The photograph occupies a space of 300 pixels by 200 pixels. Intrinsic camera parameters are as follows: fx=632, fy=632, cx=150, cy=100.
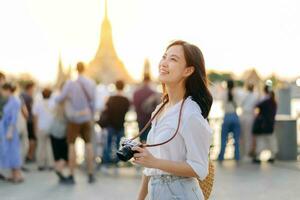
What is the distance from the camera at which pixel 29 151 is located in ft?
41.0

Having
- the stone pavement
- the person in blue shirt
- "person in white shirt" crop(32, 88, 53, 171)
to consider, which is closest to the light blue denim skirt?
the stone pavement

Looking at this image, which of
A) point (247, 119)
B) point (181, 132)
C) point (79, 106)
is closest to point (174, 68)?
point (181, 132)

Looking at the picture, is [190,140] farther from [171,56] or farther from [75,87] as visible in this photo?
[75,87]

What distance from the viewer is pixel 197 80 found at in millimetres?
2855

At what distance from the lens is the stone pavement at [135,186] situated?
27.9 ft

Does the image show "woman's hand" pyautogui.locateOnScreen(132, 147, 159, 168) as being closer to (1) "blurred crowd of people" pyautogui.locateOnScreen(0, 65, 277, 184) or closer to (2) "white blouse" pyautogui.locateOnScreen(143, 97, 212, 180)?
(2) "white blouse" pyautogui.locateOnScreen(143, 97, 212, 180)

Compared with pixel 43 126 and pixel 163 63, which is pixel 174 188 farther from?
pixel 43 126

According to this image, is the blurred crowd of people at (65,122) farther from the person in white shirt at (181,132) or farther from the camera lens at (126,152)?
the camera lens at (126,152)

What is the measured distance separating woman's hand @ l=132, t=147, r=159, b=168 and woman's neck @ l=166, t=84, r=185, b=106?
0.34 m

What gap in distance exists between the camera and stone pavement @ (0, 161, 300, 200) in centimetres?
849

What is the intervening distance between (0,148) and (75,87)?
201 cm

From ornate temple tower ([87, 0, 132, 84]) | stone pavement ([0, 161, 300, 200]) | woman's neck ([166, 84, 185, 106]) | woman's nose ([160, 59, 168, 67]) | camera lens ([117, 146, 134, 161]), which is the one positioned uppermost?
ornate temple tower ([87, 0, 132, 84])

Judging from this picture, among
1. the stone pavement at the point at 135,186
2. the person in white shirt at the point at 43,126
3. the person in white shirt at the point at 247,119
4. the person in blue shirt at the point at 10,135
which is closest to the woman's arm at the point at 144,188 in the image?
the stone pavement at the point at 135,186

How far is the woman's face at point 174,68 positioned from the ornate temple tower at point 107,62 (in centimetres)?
11074
